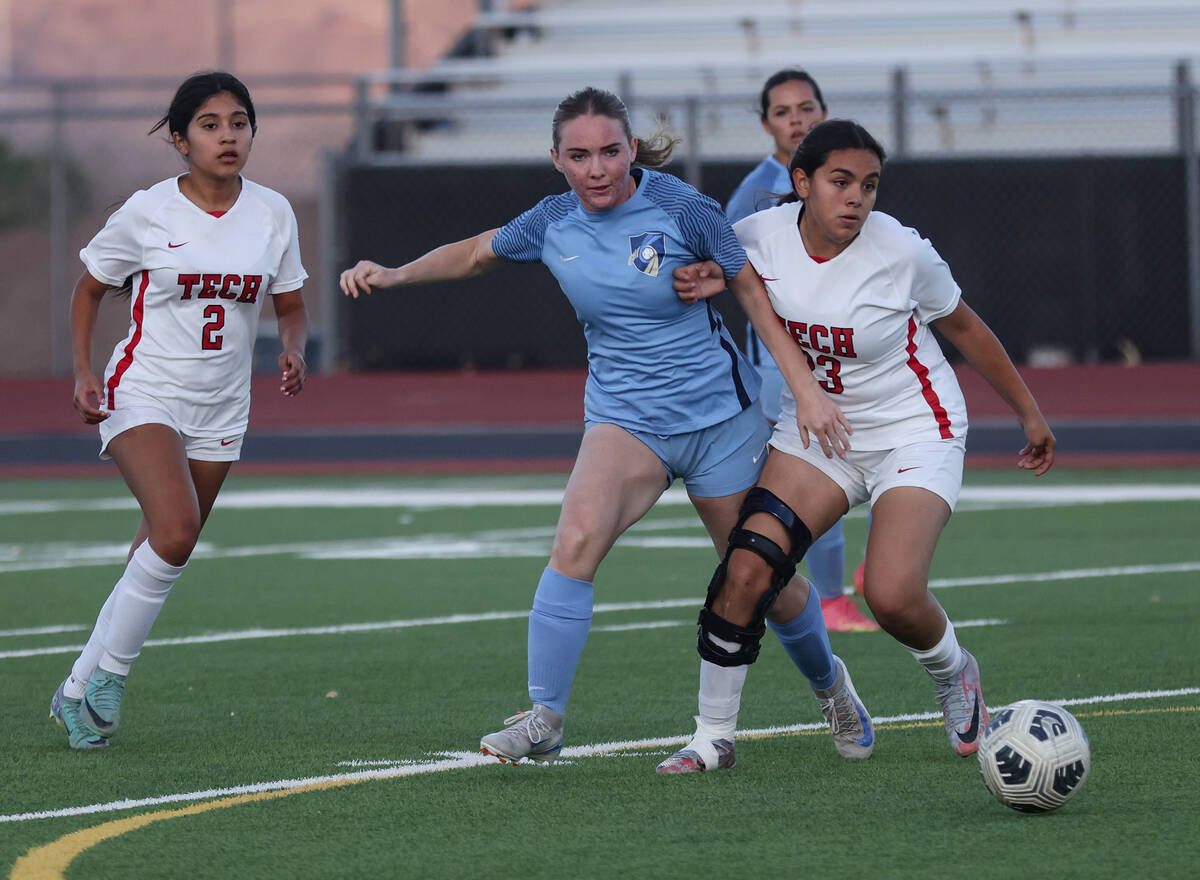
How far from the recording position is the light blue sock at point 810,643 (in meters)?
5.66

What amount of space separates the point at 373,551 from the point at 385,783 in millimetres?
6379

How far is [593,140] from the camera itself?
5.50 metres

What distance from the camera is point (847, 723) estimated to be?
5.66m

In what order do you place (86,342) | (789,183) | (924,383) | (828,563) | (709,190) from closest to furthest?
(924,383)
(86,342)
(789,183)
(828,563)
(709,190)

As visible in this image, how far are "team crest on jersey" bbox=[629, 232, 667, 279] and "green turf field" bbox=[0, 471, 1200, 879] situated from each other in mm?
1449

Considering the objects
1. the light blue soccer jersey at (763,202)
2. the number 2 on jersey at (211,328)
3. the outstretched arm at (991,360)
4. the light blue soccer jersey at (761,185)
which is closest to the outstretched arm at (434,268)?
the number 2 on jersey at (211,328)

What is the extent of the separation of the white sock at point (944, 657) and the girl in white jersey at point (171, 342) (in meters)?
2.33

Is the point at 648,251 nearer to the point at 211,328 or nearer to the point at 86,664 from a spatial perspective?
the point at 211,328

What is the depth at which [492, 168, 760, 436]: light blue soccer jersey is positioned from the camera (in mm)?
5605

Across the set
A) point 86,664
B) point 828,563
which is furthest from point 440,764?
point 828,563

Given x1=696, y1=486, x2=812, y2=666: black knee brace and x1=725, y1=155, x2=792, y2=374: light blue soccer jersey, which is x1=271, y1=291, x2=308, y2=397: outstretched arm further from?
x1=725, y1=155, x2=792, y2=374: light blue soccer jersey

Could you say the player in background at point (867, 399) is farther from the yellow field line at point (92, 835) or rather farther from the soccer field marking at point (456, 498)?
the soccer field marking at point (456, 498)

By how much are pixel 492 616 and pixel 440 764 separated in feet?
10.9

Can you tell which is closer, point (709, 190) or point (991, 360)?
point (991, 360)
